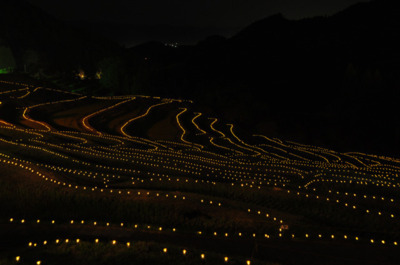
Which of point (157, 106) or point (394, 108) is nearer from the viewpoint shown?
point (157, 106)

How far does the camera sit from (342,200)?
29.7 feet

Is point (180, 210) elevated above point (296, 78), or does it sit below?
below

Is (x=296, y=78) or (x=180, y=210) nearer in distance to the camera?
(x=180, y=210)

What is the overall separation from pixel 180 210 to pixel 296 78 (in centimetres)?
5596

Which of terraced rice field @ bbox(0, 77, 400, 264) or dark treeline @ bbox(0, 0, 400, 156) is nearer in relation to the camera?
terraced rice field @ bbox(0, 77, 400, 264)

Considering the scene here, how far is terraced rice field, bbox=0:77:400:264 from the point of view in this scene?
19.0ft

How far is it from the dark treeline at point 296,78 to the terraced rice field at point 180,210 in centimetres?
2128

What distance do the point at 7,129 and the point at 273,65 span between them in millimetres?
57097

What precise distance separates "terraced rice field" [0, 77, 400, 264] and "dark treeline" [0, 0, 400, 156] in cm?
2128

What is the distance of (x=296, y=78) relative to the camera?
199ft

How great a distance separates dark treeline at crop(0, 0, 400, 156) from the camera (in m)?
38.7

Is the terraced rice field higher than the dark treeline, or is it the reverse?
the dark treeline

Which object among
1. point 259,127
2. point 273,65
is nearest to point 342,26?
point 273,65

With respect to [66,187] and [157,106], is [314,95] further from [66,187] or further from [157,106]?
[66,187]
